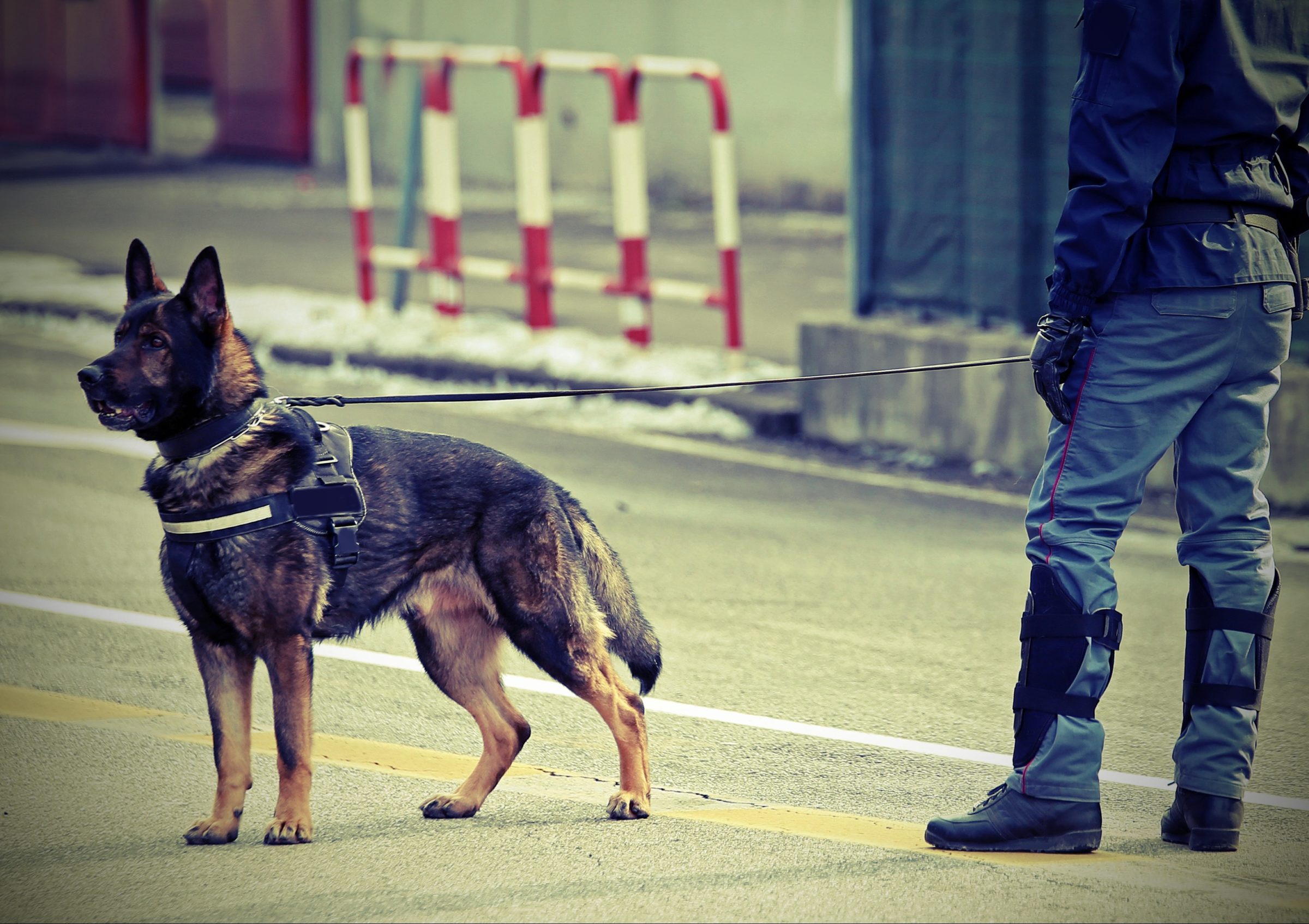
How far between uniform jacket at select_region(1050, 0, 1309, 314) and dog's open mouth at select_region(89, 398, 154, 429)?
6.93 ft

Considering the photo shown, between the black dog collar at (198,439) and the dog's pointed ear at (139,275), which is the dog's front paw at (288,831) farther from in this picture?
the dog's pointed ear at (139,275)

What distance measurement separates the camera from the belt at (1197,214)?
410 centimetres

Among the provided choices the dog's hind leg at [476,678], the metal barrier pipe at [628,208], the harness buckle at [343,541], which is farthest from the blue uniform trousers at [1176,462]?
the metal barrier pipe at [628,208]

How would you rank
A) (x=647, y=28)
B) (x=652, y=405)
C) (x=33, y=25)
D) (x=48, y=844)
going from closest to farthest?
(x=48, y=844) → (x=652, y=405) → (x=647, y=28) → (x=33, y=25)

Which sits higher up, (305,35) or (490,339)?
(305,35)

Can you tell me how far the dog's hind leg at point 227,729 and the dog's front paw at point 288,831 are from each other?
0.09 metres

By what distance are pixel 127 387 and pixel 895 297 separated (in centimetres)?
624

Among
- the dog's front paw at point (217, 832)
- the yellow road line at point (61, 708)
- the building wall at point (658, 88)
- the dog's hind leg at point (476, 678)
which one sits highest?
the building wall at point (658, 88)

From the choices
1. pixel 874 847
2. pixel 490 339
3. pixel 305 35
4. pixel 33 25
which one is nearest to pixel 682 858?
pixel 874 847

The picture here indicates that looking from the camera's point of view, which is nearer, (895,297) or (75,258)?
(895,297)

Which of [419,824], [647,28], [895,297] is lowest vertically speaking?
[419,824]

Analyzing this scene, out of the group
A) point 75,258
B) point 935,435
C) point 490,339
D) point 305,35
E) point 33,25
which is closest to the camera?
point 935,435

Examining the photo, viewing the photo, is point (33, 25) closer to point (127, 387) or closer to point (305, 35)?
point (305, 35)

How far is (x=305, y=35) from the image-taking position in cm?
2208
